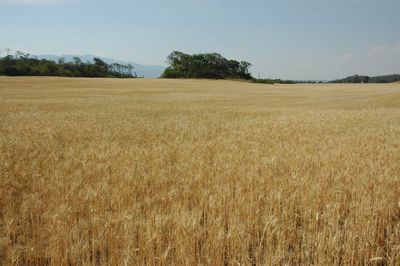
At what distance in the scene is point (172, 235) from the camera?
345 cm

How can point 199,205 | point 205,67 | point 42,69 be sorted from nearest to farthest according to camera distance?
point 199,205 < point 42,69 < point 205,67

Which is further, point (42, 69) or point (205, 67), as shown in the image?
point (205, 67)

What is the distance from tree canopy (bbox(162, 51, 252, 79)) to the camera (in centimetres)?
10462

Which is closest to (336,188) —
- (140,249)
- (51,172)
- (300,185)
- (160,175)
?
(300,185)

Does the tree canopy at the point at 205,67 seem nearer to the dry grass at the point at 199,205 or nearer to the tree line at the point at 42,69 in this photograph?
the tree line at the point at 42,69

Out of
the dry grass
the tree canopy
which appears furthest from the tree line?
the dry grass

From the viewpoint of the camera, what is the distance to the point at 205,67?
110 m

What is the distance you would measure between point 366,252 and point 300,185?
75.7 inches

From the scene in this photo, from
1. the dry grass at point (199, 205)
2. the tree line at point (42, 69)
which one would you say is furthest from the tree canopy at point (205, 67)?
the dry grass at point (199, 205)

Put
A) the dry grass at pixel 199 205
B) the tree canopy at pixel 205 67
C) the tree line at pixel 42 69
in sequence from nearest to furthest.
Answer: the dry grass at pixel 199 205
the tree line at pixel 42 69
the tree canopy at pixel 205 67

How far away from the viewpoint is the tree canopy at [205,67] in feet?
343

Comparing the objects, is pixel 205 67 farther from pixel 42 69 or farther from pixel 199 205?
pixel 199 205

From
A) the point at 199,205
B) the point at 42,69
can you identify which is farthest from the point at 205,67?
the point at 199,205

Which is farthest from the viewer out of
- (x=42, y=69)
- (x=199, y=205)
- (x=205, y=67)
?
(x=205, y=67)
